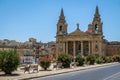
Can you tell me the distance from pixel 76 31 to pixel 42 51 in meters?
20.1

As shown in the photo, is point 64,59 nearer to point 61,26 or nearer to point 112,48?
point 61,26

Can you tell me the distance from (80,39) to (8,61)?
76.7 m

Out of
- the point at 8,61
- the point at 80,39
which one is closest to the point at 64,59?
the point at 8,61

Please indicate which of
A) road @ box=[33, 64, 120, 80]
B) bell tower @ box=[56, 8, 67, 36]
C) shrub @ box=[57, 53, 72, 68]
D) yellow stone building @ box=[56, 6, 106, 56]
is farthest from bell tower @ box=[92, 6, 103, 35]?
road @ box=[33, 64, 120, 80]

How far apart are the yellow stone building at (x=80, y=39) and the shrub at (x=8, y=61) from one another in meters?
74.0

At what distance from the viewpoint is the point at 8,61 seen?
26516 millimetres

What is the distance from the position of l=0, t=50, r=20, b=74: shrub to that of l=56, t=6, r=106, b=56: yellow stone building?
7401cm

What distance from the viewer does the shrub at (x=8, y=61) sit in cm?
2645

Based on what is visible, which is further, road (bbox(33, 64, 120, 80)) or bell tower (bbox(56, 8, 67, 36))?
bell tower (bbox(56, 8, 67, 36))

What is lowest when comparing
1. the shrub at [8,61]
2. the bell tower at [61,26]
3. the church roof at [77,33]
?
the shrub at [8,61]

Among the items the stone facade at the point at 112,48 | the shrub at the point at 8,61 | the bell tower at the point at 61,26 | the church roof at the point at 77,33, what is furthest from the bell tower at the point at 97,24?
the shrub at the point at 8,61

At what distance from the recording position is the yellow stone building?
101m

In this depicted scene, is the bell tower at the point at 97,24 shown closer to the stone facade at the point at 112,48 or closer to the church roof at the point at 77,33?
the church roof at the point at 77,33

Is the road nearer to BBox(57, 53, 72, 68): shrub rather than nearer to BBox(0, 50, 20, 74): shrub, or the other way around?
BBox(0, 50, 20, 74): shrub
